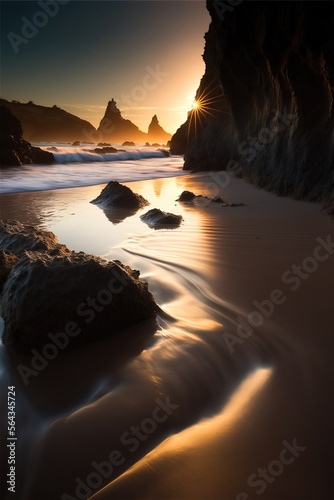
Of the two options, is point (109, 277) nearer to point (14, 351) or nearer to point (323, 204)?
point (14, 351)

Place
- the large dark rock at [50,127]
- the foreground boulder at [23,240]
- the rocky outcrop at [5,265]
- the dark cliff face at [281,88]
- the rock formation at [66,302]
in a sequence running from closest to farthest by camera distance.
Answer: the rock formation at [66,302] < the rocky outcrop at [5,265] < the foreground boulder at [23,240] < the dark cliff face at [281,88] < the large dark rock at [50,127]

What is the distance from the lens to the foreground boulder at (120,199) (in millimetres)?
5984

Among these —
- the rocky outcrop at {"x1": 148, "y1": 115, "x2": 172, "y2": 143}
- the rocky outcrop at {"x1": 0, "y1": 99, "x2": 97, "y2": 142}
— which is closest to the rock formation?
the rocky outcrop at {"x1": 0, "y1": 99, "x2": 97, "y2": 142}

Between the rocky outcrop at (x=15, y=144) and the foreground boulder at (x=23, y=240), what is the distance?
16.5 meters

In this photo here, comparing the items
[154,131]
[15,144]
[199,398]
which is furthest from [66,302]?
[154,131]

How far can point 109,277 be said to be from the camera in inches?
79.5

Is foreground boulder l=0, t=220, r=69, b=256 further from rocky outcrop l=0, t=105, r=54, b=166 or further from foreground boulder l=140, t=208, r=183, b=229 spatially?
rocky outcrop l=0, t=105, r=54, b=166

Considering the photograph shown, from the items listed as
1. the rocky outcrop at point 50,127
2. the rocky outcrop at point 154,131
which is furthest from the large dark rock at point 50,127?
the rocky outcrop at point 154,131

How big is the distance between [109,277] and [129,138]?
119778 mm

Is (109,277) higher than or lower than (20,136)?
lower

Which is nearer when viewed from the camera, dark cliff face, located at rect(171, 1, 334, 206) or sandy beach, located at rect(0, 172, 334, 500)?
sandy beach, located at rect(0, 172, 334, 500)

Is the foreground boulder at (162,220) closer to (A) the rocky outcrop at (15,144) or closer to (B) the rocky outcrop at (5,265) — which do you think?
(B) the rocky outcrop at (5,265)

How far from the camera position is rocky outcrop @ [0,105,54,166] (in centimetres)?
1850

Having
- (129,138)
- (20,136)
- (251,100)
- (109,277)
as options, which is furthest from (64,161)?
(129,138)
